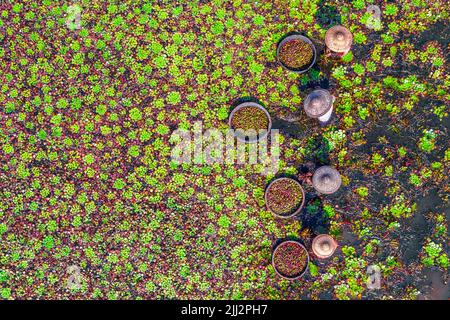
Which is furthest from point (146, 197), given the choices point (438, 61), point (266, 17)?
point (438, 61)

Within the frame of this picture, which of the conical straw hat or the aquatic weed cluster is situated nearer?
the conical straw hat

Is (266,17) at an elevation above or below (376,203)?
above

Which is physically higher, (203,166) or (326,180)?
(203,166)

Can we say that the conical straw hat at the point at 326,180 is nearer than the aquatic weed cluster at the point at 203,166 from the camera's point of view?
Yes

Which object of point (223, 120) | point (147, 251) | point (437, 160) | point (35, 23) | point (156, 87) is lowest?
point (147, 251)

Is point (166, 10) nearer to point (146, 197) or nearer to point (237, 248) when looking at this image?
Result: point (146, 197)

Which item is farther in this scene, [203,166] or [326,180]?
[203,166]
